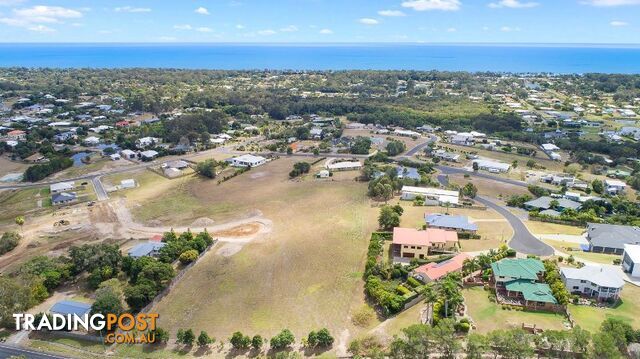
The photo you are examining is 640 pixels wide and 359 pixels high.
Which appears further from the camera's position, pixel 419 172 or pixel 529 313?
pixel 419 172

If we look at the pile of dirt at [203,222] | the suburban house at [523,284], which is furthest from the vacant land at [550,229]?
the pile of dirt at [203,222]

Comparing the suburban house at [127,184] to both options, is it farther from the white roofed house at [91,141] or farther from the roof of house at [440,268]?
the roof of house at [440,268]

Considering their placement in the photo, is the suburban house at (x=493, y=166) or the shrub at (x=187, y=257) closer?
the shrub at (x=187, y=257)

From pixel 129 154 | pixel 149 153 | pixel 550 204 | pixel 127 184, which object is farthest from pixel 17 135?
pixel 550 204

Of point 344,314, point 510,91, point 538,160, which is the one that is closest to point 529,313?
point 344,314

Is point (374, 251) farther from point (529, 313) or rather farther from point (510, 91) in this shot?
point (510, 91)

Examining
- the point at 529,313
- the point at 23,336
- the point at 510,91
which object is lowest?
the point at 23,336
